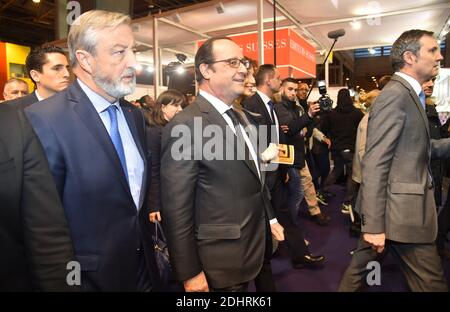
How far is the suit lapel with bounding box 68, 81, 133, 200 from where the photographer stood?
1.28 meters

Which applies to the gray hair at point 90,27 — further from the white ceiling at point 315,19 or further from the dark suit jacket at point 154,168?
the white ceiling at point 315,19

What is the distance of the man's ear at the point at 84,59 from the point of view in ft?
4.49

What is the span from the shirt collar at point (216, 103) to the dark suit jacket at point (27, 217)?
0.82 meters

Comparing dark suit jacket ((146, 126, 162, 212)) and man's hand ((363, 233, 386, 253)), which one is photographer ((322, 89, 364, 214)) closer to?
dark suit jacket ((146, 126, 162, 212))

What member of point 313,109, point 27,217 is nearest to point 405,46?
point 313,109

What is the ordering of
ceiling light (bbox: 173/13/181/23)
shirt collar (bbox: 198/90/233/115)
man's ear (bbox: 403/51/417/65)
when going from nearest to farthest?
shirt collar (bbox: 198/90/233/115)
man's ear (bbox: 403/51/417/65)
ceiling light (bbox: 173/13/181/23)

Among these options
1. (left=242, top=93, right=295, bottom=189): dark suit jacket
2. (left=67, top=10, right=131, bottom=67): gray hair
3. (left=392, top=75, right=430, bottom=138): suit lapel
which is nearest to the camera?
(left=67, top=10, right=131, bottom=67): gray hair

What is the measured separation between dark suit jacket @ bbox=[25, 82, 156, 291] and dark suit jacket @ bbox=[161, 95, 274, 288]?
232 millimetres

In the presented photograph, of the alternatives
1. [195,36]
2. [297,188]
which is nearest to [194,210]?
[297,188]

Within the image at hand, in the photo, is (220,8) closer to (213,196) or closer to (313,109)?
(313,109)

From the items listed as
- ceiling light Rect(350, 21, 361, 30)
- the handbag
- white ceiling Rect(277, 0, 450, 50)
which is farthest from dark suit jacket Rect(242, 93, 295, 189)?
ceiling light Rect(350, 21, 361, 30)

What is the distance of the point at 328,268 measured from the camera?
10.5ft

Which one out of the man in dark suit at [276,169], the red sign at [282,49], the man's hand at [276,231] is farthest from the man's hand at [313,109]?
the red sign at [282,49]

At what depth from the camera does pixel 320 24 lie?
235 inches
